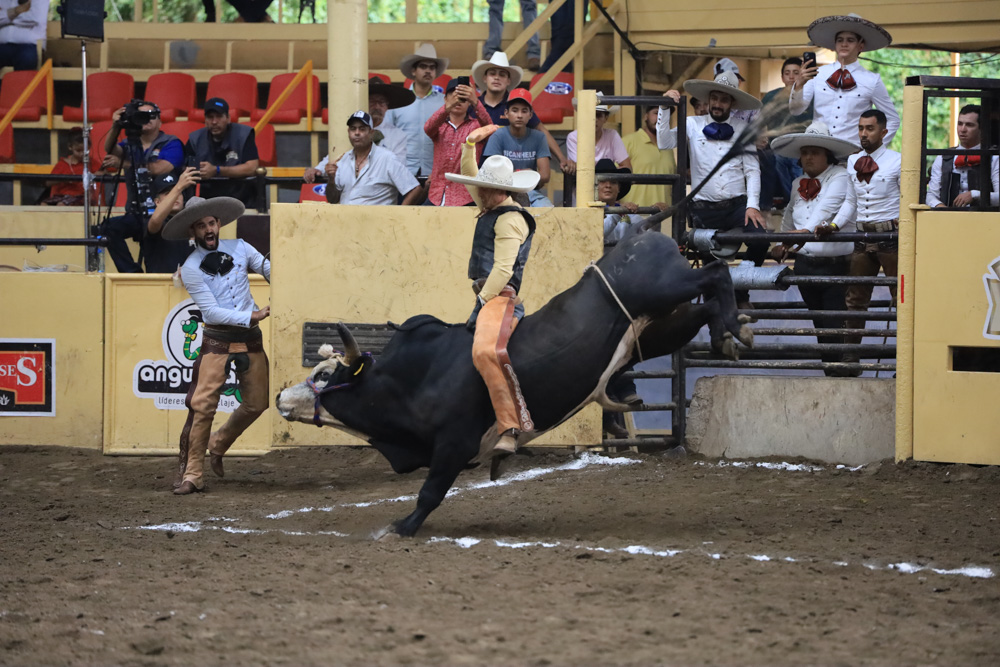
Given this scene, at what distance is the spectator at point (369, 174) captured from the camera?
985 centimetres

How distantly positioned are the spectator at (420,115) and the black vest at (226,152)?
1.39 m

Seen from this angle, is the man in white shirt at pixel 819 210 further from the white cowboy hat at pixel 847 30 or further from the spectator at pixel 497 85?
the spectator at pixel 497 85

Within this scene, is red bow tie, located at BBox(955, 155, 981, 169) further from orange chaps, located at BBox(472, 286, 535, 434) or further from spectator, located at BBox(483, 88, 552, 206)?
orange chaps, located at BBox(472, 286, 535, 434)

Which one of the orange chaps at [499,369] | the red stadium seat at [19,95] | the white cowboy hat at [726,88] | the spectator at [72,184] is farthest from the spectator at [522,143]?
the red stadium seat at [19,95]

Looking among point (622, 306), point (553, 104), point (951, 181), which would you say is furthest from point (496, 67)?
point (622, 306)

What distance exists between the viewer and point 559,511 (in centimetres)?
730

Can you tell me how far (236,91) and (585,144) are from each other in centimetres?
781

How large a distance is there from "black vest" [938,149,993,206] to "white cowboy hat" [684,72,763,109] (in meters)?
1.45

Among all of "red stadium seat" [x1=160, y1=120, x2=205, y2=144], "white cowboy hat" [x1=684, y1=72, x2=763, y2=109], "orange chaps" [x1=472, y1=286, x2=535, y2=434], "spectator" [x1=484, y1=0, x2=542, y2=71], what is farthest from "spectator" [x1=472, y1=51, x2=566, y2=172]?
"red stadium seat" [x1=160, y1=120, x2=205, y2=144]

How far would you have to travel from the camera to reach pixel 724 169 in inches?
368

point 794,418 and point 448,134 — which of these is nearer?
point 794,418

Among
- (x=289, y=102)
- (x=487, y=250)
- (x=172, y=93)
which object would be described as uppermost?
(x=172, y=93)

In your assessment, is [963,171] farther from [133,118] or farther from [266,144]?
[266,144]

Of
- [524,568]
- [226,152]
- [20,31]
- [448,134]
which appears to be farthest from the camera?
[20,31]
